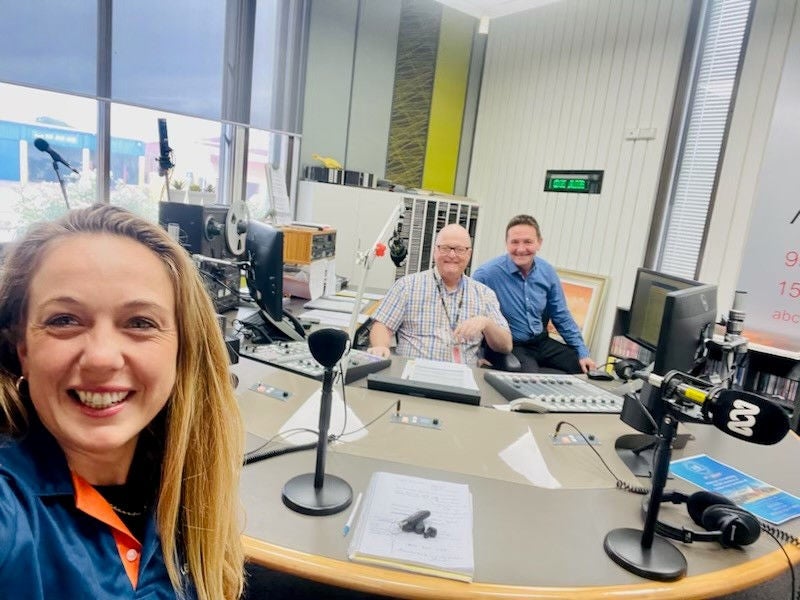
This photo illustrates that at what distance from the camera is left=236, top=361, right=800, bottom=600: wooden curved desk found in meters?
0.90

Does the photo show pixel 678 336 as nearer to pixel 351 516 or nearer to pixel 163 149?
pixel 351 516

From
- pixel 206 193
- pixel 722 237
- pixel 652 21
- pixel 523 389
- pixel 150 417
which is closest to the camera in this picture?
pixel 150 417

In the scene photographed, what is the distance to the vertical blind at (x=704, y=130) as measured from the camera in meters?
3.30

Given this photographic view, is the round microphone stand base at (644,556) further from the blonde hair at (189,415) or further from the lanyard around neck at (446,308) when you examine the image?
→ the lanyard around neck at (446,308)

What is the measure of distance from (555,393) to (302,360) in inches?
36.8

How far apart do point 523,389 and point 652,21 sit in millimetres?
3220

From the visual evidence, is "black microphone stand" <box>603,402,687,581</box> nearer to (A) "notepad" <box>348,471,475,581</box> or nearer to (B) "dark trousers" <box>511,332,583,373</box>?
(A) "notepad" <box>348,471,475,581</box>

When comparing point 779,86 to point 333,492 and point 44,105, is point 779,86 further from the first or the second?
point 44,105

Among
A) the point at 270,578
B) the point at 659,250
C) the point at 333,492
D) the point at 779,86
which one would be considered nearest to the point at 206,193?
the point at 270,578

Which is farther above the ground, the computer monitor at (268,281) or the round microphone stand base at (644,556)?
the computer monitor at (268,281)

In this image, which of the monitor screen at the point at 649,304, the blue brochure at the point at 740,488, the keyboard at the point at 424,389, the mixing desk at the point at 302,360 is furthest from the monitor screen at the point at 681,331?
the mixing desk at the point at 302,360

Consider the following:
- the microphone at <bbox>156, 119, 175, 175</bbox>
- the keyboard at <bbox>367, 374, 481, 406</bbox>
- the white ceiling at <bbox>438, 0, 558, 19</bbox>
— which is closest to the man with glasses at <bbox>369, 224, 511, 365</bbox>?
the keyboard at <bbox>367, 374, 481, 406</bbox>

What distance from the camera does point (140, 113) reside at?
10.1 feet

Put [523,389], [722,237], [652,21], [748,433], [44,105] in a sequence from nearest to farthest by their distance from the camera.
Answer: [748,433] < [523,389] < [44,105] < [722,237] < [652,21]
